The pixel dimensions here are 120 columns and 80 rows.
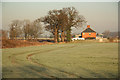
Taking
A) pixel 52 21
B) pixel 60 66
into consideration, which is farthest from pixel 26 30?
pixel 60 66

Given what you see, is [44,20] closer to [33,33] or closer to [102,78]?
[33,33]

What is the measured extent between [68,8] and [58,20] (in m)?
7.19

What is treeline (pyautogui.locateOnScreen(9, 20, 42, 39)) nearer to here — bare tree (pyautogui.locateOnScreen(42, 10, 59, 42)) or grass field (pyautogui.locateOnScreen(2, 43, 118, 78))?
bare tree (pyautogui.locateOnScreen(42, 10, 59, 42))

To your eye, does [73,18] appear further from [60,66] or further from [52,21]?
[60,66]

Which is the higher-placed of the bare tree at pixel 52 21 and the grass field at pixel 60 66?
the bare tree at pixel 52 21

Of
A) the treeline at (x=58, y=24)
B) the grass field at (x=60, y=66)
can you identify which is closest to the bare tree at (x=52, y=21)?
the treeline at (x=58, y=24)

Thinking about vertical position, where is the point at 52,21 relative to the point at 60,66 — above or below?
above

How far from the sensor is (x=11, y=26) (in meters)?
56.0

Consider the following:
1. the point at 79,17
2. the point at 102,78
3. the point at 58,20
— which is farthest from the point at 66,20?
the point at 102,78

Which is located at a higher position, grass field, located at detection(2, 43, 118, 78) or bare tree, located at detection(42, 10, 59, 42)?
bare tree, located at detection(42, 10, 59, 42)

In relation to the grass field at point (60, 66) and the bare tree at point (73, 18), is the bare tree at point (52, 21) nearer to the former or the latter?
the bare tree at point (73, 18)

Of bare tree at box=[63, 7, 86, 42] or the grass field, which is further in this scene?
bare tree at box=[63, 7, 86, 42]

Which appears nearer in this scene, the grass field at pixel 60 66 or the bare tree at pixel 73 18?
the grass field at pixel 60 66

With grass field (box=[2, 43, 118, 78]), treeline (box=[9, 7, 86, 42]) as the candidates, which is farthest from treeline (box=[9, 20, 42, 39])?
grass field (box=[2, 43, 118, 78])
